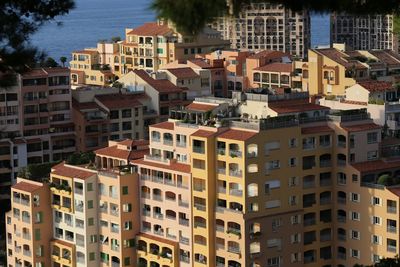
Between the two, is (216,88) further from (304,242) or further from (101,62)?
(304,242)

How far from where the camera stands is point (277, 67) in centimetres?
4075

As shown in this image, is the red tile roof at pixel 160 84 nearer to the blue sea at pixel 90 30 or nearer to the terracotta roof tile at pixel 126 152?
the terracotta roof tile at pixel 126 152

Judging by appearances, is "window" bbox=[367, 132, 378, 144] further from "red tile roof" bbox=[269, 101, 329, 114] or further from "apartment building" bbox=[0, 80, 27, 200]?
"apartment building" bbox=[0, 80, 27, 200]

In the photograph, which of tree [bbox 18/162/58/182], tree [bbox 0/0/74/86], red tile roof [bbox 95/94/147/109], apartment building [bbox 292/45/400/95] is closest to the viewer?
tree [bbox 0/0/74/86]

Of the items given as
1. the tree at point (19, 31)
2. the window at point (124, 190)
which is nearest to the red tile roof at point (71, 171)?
the window at point (124, 190)

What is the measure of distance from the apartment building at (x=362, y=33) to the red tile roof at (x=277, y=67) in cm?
2771

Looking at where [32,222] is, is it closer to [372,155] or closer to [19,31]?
[372,155]

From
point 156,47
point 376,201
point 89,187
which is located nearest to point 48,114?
point 89,187

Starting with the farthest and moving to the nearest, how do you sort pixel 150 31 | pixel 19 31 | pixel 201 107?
pixel 150 31
pixel 201 107
pixel 19 31

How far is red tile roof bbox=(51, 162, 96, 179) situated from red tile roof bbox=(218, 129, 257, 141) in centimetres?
373

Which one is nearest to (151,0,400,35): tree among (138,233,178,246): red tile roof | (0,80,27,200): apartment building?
(138,233,178,246): red tile roof

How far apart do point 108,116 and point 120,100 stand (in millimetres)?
864

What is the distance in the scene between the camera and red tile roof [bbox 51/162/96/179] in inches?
1059

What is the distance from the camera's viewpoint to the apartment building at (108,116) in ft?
117
